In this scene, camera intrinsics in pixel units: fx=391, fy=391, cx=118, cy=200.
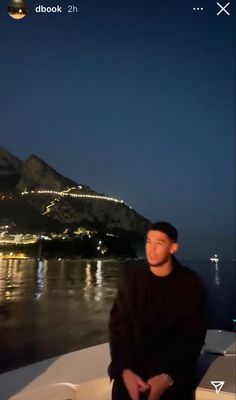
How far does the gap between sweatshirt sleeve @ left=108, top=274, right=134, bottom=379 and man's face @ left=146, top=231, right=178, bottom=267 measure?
0.44 feet

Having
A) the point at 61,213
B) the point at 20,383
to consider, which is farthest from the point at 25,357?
the point at 61,213

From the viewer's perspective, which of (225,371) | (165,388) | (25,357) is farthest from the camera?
(25,357)

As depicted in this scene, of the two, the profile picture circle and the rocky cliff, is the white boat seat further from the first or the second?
the rocky cliff

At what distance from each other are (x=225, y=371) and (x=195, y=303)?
59 cm

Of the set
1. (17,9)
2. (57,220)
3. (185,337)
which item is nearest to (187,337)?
(185,337)

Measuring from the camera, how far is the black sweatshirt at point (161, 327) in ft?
4.14

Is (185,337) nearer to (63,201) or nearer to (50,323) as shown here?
(50,323)

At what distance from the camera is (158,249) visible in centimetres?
130

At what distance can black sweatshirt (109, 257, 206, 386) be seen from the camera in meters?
1.26

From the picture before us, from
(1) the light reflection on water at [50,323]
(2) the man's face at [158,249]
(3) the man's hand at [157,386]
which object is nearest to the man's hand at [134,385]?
(3) the man's hand at [157,386]

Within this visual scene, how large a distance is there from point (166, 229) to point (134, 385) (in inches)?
19.7

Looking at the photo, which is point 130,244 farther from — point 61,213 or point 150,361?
point 150,361

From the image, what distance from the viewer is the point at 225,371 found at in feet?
5.44

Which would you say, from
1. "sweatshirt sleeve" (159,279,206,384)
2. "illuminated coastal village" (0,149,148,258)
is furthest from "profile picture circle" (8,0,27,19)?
"illuminated coastal village" (0,149,148,258)
